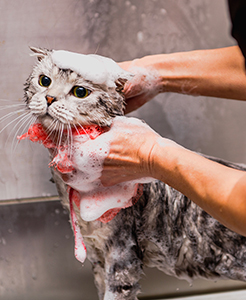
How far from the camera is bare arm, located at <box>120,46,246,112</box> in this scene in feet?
3.05

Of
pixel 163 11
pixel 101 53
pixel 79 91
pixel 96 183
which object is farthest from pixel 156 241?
pixel 163 11

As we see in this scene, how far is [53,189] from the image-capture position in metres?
1.16

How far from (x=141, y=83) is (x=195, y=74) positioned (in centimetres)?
17

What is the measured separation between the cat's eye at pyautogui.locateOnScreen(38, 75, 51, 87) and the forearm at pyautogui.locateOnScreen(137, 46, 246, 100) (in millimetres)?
365

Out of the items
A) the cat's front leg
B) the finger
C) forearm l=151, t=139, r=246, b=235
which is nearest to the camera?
forearm l=151, t=139, r=246, b=235

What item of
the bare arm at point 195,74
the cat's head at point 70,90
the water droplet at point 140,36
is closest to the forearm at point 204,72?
the bare arm at point 195,74

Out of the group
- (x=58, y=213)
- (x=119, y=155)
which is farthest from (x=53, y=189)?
(x=119, y=155)

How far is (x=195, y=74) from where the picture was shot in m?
0.97

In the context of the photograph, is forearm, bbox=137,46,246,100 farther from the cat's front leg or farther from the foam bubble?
the cat's front leg

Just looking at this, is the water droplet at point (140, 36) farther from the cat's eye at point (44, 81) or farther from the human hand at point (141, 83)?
the cat's eye at point (44, 81)

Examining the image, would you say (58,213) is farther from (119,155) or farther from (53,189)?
(119,155)

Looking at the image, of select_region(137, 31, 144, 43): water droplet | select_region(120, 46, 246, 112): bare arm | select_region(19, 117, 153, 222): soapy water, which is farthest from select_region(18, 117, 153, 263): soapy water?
select_region(137, 31, 144, 43): water droplet

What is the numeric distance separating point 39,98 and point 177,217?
20.3 inches

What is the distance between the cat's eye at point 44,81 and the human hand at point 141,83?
0.28 m
